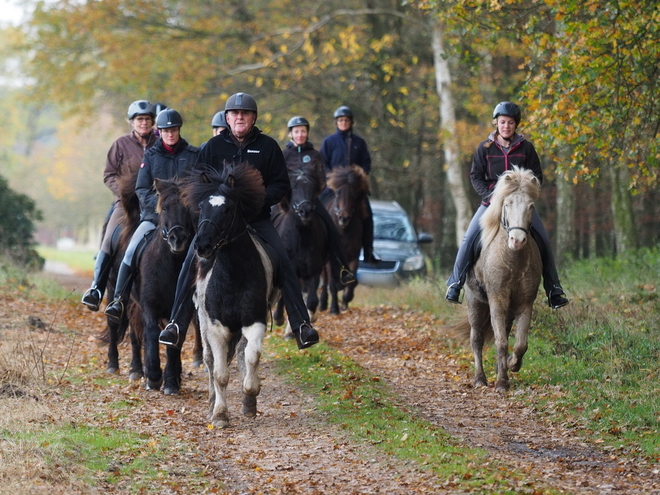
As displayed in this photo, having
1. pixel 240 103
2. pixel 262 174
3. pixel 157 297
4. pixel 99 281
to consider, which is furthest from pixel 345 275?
pixel 240 103

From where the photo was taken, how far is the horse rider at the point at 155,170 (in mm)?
10236

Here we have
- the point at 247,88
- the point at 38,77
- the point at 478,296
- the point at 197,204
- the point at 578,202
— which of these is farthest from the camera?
the point at 38,77

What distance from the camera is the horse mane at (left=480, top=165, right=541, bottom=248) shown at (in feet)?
32.1

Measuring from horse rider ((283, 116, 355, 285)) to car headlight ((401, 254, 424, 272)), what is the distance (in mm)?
5729

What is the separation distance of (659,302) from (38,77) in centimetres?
2897

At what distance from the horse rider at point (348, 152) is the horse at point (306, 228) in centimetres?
253

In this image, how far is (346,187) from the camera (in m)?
15.8

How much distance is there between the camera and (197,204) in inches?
324

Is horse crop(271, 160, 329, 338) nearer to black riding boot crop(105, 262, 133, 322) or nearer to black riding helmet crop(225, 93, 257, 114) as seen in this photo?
black riding boot crop(105, 262, 133, 322)

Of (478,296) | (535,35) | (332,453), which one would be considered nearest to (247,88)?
(535,35)

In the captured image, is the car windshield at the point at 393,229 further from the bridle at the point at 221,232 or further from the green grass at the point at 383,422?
the bridle at the point at 221,232

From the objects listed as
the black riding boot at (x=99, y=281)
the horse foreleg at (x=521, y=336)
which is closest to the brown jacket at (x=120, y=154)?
the black riding boot at (x=99, y=281)

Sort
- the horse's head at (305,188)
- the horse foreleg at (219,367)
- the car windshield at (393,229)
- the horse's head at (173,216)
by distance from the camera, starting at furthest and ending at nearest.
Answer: the car windshield at (393,229) < the horse's head at (305,188) < the horse's head at (173,216) < the horse foreleg at (219,367)

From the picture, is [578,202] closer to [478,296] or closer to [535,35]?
[535,35]
